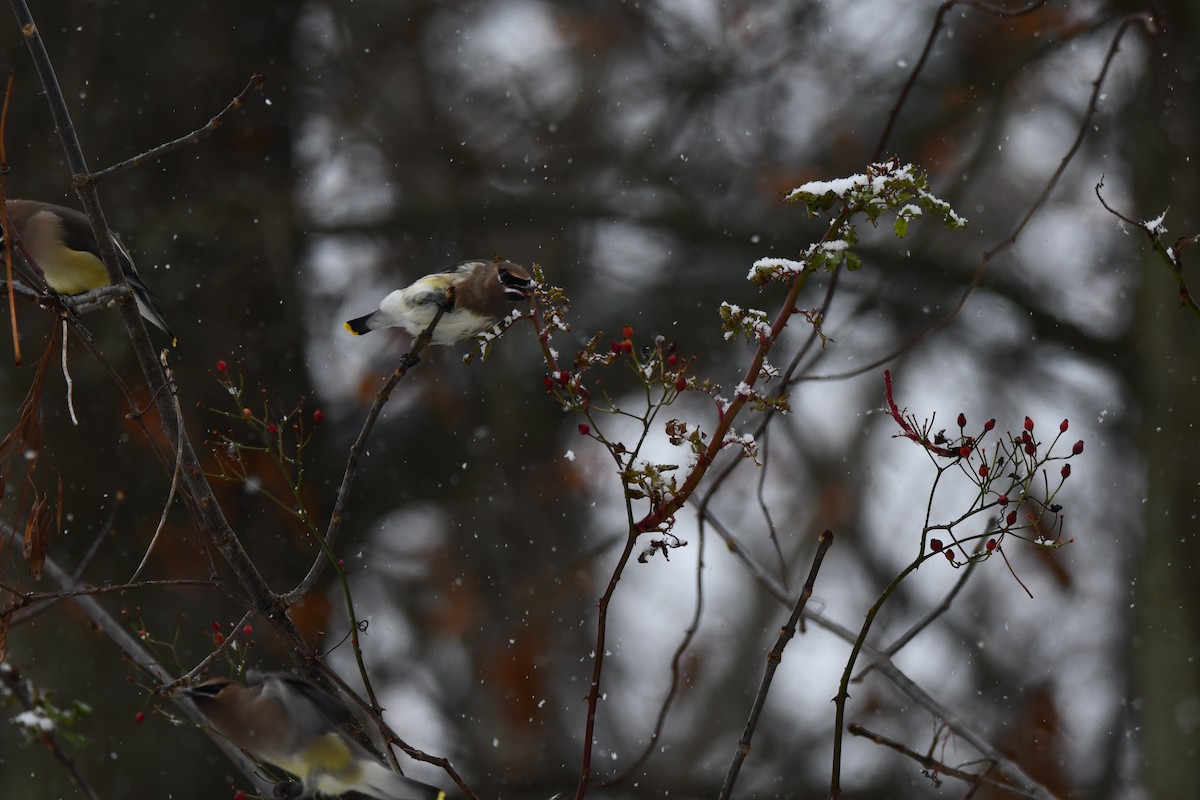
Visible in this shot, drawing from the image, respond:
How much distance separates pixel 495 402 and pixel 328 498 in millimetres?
797

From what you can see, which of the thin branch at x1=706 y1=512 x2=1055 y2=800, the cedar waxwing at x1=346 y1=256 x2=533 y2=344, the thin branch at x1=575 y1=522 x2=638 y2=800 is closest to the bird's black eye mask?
the cedar waxwing at x1=346 y1=256 x2=533 y2=344

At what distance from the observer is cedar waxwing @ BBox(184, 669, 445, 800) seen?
2.77ft

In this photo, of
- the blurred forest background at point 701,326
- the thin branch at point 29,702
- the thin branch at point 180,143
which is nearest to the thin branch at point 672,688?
the thin branch at point 29,702

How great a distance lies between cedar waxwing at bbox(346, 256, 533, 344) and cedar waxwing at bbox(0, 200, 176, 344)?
380 mm

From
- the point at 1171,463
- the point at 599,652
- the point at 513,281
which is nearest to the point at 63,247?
the point at 513,281

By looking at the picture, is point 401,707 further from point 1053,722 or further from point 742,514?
point 1053,722

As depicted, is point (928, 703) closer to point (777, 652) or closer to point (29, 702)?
point (777, 652)

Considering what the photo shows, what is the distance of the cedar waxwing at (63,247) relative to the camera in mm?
1593

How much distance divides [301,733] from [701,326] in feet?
11.9

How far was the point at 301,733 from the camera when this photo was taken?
2.78ft

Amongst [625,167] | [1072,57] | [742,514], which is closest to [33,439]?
[625,167]

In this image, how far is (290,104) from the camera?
4133 mm

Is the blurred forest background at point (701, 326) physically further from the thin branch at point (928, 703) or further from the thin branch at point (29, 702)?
the thin branch at point (29, 702)

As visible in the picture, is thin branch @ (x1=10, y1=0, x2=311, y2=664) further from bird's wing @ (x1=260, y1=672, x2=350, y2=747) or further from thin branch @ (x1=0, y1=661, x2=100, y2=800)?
thin branch @ (x1=0, y1=661, x2=100, y2=800)
